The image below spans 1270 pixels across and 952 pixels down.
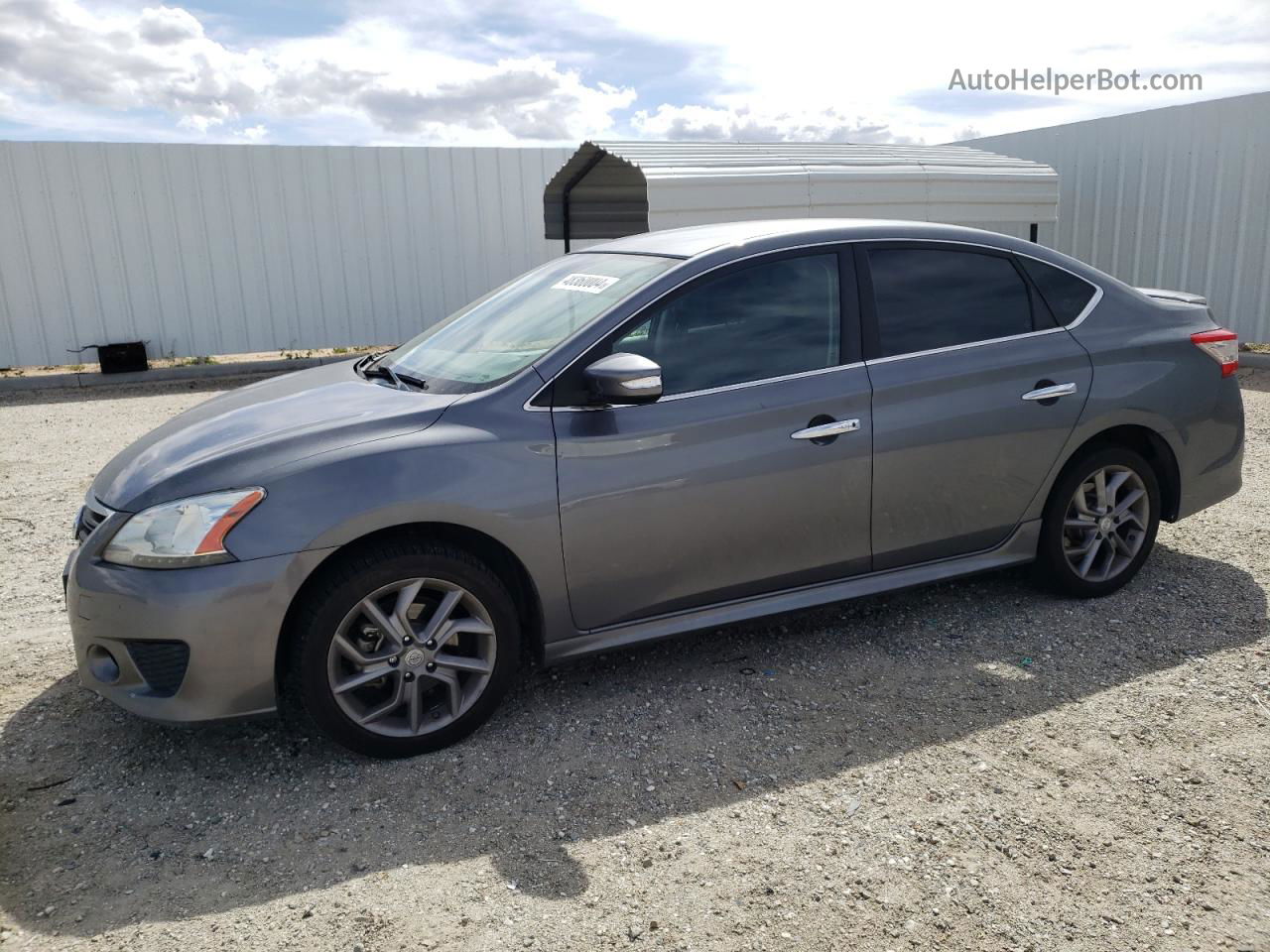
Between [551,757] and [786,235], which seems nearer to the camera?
[551,757]

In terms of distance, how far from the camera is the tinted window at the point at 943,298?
3.95 metres

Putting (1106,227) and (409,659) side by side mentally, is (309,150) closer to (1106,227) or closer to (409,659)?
(1106,227)

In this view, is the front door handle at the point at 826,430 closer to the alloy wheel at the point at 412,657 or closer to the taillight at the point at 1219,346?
the alloy wheel at the point at 412,657

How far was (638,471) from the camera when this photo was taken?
3418 mm

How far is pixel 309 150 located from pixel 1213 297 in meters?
10.9

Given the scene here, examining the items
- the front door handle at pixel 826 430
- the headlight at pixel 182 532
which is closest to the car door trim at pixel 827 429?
the front door handle at pixel 826 430

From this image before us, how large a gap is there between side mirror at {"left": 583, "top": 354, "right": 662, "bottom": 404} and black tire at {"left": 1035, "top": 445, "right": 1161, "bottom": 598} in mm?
2030

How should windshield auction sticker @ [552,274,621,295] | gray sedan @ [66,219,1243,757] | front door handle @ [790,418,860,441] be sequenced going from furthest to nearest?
windshield auction sticker @ [552,274,621,295], front door handle @ [790,418,860,441], gray sedan @ [66,219,1243,757]

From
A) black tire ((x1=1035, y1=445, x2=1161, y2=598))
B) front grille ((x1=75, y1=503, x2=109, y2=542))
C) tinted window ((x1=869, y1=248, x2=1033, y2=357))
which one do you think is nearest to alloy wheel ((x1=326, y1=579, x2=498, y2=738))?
front grille ((x1=75, y1=503, x2=109, y2=542))

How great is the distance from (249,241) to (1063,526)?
1133 centimetres

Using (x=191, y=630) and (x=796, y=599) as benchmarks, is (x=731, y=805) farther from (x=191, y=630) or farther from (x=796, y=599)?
(x=191, y=630)

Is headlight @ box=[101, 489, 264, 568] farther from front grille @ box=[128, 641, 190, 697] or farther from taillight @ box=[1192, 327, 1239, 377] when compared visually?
taillight @ box=[1192, 327, 1239, 377]

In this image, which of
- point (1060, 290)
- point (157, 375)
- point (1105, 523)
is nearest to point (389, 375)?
point (1060, 290)

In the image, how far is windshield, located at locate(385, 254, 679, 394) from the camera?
11.8 feet
